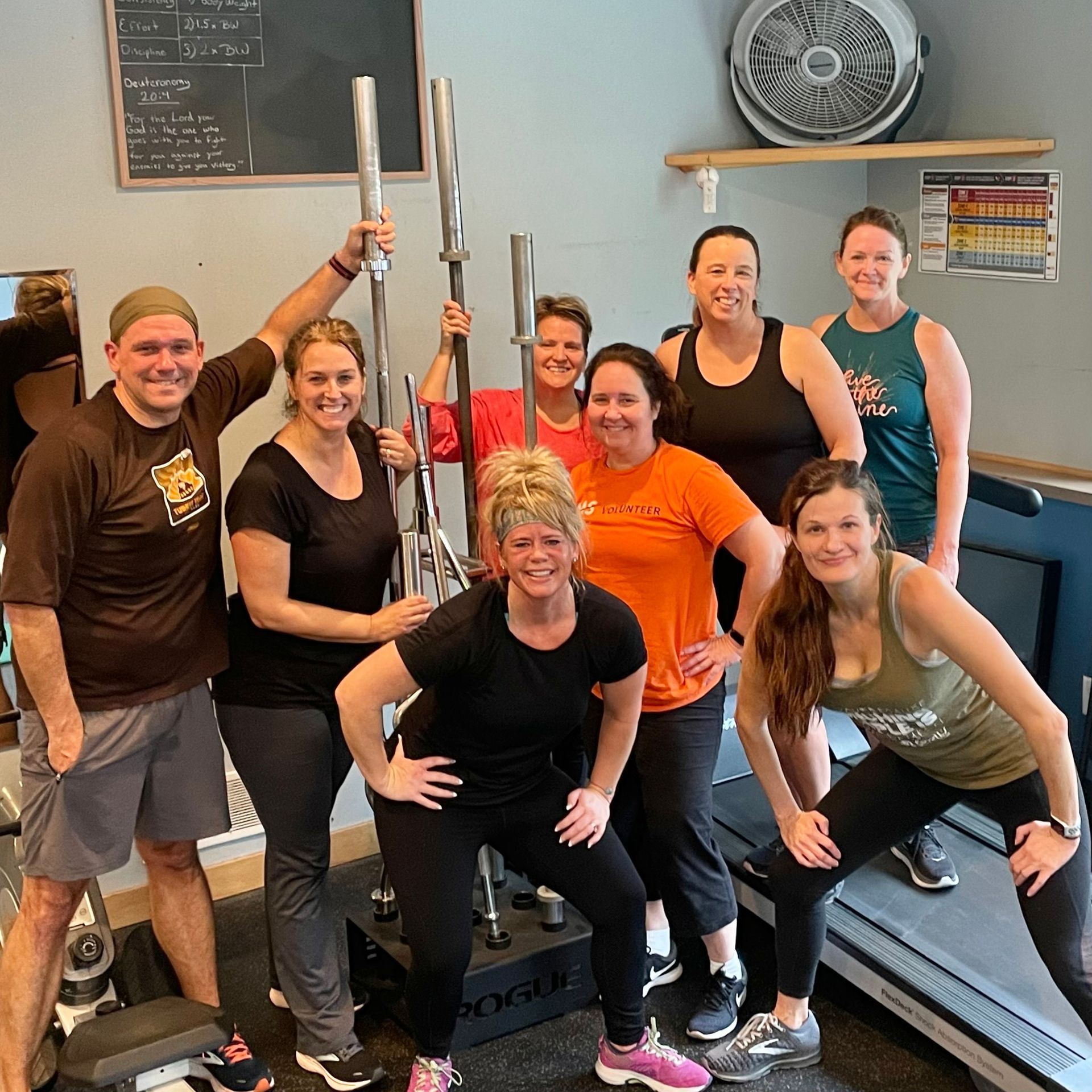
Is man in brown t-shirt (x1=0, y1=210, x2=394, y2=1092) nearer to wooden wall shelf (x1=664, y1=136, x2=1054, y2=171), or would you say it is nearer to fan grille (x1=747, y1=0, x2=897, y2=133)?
wooden wall shelf (x1=664, y1=136, x2=1054, y2=171)

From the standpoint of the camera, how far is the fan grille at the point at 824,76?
348cm

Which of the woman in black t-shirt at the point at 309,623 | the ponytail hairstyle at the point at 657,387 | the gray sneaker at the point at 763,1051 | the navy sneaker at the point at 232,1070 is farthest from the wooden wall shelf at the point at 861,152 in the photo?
the navy sneaker at the point at 232,1070

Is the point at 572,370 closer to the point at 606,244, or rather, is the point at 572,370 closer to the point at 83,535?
the point at 606,244

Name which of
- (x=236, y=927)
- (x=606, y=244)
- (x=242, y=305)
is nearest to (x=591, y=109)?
(x=606, y=244)

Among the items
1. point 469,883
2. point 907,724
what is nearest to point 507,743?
point 469,883

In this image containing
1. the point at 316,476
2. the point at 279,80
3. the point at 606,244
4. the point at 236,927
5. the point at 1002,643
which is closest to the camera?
the point at 1002,643

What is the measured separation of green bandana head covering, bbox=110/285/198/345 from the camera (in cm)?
233

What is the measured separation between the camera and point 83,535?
2293mm

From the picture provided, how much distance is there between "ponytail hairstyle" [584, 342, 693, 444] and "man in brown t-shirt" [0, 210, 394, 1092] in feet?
1.59

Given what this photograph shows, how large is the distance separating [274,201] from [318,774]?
135cm

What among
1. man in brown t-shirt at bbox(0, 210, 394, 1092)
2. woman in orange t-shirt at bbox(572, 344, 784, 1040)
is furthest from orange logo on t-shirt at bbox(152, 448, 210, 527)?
woman in orange t-shirt at bbox(572, 344, 784, 1040)

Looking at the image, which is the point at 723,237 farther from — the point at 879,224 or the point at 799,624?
the point at 799,624

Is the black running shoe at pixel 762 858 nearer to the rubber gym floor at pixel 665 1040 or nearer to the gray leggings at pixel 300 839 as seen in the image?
the rubber gym floor at pixel 665 1040

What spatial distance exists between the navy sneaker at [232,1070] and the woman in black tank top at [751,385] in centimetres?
128
